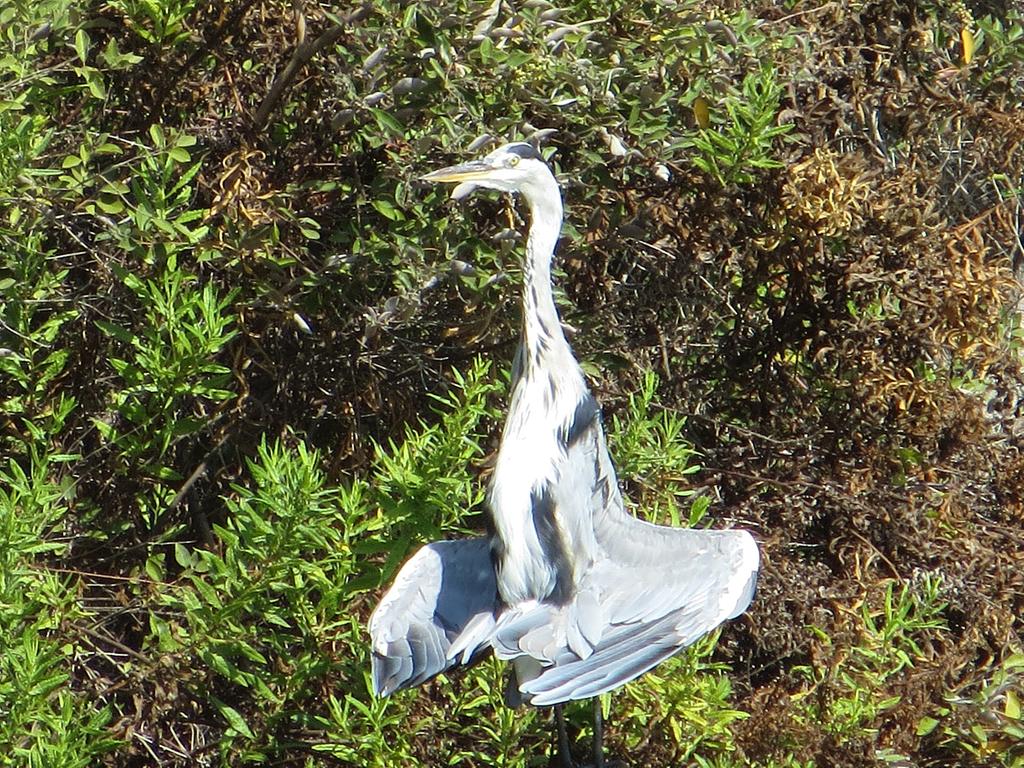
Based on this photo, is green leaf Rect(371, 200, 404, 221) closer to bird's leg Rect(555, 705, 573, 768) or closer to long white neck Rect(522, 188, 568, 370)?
long white neck Rect(522, 188, 568, 370)

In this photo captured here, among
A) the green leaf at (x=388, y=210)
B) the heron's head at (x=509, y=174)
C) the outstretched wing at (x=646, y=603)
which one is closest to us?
the outstretched wing at (x=646, y=603)

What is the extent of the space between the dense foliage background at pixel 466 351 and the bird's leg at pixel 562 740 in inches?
3.7

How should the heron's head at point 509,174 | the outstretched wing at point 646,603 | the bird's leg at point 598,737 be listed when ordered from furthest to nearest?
the bird's leg at point 598,737
the heron's head at point 509,174
the outstretched wing at point 646,603

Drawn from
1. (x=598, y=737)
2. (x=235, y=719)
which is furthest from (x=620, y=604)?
(x=235, y=719)

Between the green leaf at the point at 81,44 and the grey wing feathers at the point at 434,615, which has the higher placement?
the green leaf at the point at 81,44

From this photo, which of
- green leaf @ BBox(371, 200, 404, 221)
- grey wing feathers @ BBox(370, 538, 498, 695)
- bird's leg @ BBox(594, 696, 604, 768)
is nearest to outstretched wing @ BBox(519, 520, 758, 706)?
grey wing feathers @ BBox(370, 538, 498, 695)

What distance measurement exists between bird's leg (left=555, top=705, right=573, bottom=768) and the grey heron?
20 centimetres

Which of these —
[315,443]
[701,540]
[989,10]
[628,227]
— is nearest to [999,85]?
[989,10]

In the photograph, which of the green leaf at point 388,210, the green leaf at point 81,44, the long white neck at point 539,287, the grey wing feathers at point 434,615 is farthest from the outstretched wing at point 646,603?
the green leaf at point 81,44

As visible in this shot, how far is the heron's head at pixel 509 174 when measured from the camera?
311 cm

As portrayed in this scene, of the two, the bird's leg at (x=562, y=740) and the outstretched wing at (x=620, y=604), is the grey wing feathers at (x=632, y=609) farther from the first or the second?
the bird's leg at (x=562, y=740)

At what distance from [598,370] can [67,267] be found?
55.2 inches

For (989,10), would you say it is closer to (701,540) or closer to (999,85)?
(999,85)

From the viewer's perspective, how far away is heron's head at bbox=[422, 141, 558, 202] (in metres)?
3.11
